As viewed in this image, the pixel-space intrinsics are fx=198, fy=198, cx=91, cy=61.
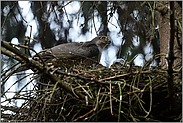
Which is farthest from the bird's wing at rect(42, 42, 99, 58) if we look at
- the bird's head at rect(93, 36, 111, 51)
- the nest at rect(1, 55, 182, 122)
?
the nest at rect(1, 55, 182, 122)

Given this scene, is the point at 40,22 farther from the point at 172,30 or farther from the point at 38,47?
the point at 172,30

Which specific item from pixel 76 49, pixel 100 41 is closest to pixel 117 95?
pixel 76 49

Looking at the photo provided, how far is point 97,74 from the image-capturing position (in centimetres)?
187

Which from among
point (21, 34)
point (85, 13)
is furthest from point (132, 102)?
point (21, 34)

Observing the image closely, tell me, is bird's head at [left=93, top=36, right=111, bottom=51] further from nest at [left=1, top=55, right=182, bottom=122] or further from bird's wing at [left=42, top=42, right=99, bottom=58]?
nest at [left=1, top=55, right=182, bottom=122]

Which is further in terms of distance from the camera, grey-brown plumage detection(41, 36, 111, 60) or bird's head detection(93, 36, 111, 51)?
bird's head detection(93, 36, 111, 51)

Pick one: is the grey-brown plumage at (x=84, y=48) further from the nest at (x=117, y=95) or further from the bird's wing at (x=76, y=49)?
the nest at (x=117, y=95)

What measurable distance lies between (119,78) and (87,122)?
0.49m

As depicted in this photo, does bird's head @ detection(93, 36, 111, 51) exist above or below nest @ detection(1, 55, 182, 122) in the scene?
above

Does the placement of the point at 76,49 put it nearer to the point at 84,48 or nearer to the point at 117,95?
the point at 84,48

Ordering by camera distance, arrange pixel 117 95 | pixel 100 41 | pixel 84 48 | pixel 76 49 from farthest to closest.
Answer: pixel 100 41 → pixel 84 48 → pixel 76 49 → pixel 117 95

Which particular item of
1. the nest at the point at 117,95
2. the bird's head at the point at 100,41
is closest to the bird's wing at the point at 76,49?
the bird's head at the point at 100,41

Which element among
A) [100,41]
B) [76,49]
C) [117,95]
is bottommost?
[117,95]

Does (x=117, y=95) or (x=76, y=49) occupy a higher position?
(x=76, y=49)
